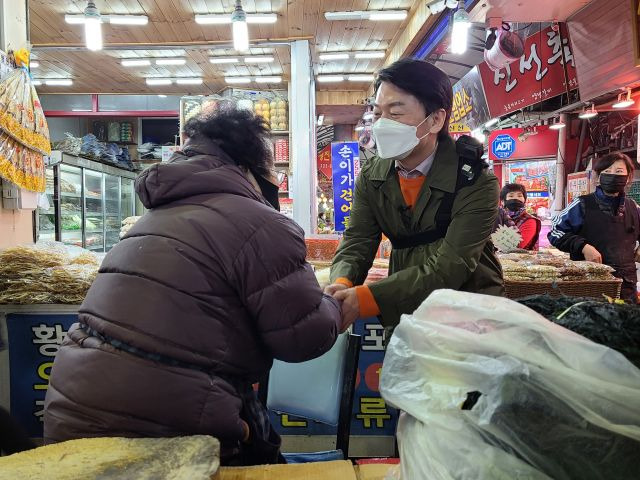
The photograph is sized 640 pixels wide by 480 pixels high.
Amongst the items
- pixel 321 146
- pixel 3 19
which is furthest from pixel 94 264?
pixel 321 146

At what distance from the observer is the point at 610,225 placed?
4.01m

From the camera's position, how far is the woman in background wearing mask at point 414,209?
1.67m

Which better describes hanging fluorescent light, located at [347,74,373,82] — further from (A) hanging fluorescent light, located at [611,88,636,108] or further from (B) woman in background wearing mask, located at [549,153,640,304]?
(B) woman in background wearing mask, located at [549,153,640,304]

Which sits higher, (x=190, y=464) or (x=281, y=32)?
(x=281, y=32)

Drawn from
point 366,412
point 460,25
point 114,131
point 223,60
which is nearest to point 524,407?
point 366,412

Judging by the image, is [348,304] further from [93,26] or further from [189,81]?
[189,81]

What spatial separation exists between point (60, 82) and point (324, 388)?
9128 mm

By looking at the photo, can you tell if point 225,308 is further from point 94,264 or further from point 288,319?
point 94,264

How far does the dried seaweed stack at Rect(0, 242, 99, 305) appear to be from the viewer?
105 inches

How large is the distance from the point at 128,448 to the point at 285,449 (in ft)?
6.62

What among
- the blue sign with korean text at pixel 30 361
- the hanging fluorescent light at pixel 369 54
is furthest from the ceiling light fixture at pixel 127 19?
the blue sign with korean text at pixel 30 361

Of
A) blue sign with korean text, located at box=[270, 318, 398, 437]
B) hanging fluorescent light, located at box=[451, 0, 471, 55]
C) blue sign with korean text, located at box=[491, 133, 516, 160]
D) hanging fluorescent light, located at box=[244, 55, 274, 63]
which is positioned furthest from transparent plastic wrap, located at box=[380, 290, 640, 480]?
blue sign with korean text, located at box=[491, 133, 516, 160]

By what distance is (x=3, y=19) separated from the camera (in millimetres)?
2910

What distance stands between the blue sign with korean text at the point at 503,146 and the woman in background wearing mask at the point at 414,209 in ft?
28.8
